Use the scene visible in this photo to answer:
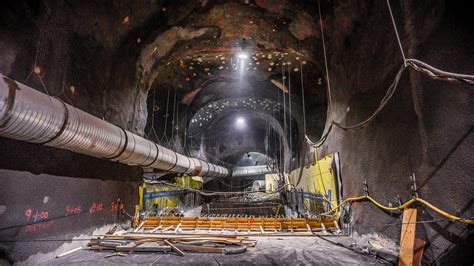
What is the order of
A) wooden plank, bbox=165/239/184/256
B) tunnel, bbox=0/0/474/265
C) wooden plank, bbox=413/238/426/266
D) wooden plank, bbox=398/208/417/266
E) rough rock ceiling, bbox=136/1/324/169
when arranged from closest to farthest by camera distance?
tunnel, bbox=0/0/474/265 → wooden plank, bbox=413/238/426/266 → wooden plank, bbox=398/208/417/266 → wooden plank, bbox=165/239/184/256 → rough rock ceiling, bbox=136/1/324/169

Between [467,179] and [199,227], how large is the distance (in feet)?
18.4

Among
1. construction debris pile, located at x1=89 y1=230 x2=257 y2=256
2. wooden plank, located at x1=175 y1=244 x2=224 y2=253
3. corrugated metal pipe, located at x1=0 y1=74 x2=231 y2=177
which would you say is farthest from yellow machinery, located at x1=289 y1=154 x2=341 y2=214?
corrugated metal pipe, located at x1=0 y1=74 x2=231 y2=177

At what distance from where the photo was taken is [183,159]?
29.4ft

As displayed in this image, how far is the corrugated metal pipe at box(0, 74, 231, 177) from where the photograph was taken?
2566mm

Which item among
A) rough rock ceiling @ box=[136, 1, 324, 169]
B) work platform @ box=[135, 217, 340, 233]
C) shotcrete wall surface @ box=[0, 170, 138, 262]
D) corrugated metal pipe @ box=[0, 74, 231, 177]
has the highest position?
rough rock ceiling @ box=[136, 1, 324, 169]

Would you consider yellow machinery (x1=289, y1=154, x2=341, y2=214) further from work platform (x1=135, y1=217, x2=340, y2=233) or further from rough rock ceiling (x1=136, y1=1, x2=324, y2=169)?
rough rock ceiling (x1=136, y1=1, x2=324, y2=169)

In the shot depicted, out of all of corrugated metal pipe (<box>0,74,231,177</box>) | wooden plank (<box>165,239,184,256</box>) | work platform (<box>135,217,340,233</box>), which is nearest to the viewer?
corrugated metal pipe (<box>0,74,231,177</box>)

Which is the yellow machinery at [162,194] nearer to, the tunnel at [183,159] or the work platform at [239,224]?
the tunnel at [183,159]

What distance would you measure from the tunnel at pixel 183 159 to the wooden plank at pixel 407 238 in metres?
0.02

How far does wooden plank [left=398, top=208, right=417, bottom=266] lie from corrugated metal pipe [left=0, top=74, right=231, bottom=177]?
480cm

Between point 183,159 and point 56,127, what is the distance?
5931 mm

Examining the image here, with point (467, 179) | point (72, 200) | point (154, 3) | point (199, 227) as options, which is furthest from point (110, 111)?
point (467, 179)

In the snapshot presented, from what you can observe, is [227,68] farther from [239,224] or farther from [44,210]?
[44,210]

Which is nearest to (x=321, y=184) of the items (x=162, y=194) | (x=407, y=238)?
(x=407, y=238)
